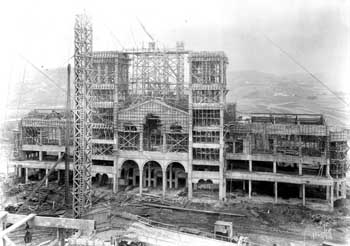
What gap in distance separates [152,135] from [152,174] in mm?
8299

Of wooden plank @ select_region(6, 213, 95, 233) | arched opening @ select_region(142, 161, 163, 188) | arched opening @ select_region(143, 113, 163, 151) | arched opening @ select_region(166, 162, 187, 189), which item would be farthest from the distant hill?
wooden plank @ select_region(6, 213, 95, 233)

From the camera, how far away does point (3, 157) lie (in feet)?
284

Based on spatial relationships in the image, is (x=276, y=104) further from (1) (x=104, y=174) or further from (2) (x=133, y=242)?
(2) (x=133, y=242)

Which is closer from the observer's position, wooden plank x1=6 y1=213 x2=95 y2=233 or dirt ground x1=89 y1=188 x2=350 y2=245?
wooden plank x1=6 y1=213 x2=95 y2=233

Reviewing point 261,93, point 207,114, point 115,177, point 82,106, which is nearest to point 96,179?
point 115,177

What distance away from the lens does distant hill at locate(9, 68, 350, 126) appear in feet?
474

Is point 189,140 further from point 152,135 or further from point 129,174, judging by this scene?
point 129,174

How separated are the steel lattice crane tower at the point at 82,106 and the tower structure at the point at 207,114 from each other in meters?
20.3

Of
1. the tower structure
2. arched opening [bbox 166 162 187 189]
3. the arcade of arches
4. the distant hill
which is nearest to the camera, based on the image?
the tower structure

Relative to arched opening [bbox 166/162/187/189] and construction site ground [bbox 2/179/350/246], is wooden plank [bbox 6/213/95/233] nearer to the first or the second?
construction site ground [bbox 2/179/350/246]

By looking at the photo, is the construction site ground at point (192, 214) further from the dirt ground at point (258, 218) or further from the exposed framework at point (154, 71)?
the exposed framework at point (154, 71)

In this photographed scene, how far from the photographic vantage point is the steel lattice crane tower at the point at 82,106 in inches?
1658

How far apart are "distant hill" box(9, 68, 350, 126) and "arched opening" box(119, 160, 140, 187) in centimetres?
9105

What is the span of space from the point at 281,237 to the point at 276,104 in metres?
122
